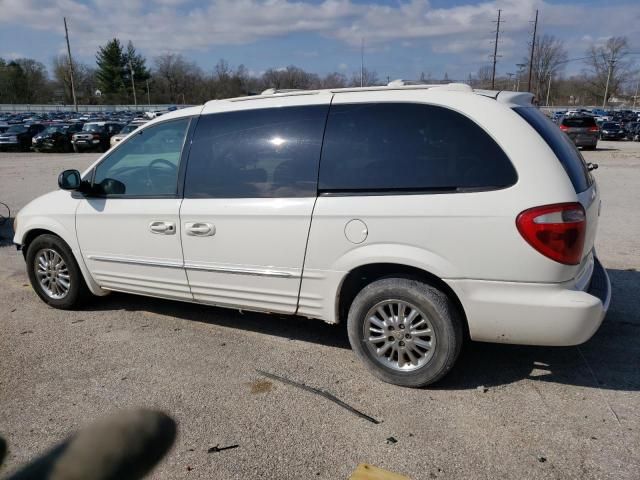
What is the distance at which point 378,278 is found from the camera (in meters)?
3.66

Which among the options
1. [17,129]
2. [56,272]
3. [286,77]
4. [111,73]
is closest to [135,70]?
[111,73]

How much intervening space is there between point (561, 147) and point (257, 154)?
6.80 feet

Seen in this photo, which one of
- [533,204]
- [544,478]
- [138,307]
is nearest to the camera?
[544,478]

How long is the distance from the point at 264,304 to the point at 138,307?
182 cm

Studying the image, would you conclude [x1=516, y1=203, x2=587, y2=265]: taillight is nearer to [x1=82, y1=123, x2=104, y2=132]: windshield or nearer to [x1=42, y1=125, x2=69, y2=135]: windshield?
[x1=82, y1=123, x2=104, y2=132]: windshield

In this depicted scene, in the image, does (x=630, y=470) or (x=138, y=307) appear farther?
(x=138, y=307)

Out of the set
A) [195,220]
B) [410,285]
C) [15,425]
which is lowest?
[15,425]

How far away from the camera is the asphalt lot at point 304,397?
280 cm

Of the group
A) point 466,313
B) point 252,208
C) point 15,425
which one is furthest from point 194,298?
point 466,313

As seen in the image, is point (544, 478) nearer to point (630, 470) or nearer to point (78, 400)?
point (630, 470)

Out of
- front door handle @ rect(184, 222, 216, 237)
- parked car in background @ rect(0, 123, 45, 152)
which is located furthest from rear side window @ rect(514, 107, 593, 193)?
parked car in background @ rect(0, 123, 45, 152)

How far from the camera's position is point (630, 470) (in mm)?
2660

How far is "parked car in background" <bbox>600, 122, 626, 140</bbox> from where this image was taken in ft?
115

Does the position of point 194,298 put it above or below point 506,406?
above
